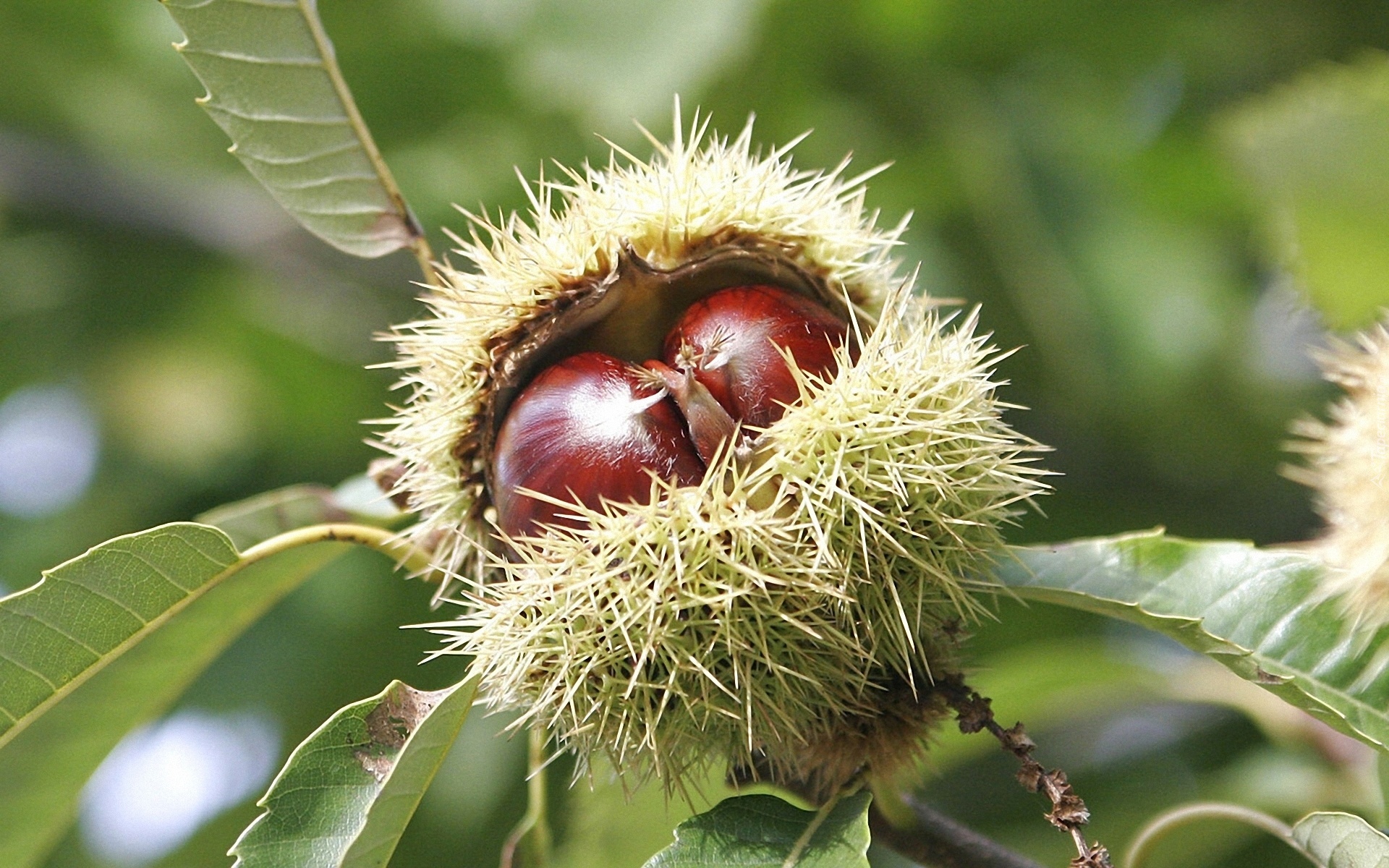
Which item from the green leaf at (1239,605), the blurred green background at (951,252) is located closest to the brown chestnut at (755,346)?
the green leaf at (1239,605)

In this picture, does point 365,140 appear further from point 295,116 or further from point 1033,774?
point 1033,774

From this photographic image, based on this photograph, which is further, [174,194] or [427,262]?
[174,194]

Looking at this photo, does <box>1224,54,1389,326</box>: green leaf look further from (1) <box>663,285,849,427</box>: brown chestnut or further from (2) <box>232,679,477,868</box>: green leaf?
(2) <box>232,679,477,868</box>: green leaf

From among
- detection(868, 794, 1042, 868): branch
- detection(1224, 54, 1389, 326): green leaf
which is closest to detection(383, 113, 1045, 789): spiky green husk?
detection(868, 794, 1042, 868): branch

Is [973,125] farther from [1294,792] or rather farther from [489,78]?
[1294,792]

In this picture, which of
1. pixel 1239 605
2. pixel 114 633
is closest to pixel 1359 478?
pixel 1239 605

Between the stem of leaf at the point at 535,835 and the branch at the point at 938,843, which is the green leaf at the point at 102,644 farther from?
the branch at the point at 938,843

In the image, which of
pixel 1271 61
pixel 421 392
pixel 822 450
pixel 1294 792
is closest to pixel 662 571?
pixel 822 450
